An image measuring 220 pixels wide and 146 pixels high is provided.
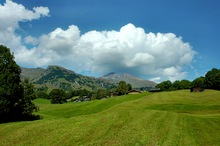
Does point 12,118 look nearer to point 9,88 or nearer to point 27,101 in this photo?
point 27,101

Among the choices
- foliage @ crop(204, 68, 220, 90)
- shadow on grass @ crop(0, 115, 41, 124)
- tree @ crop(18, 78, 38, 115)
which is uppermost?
foliage @ crop(204, 68, 220, 90)

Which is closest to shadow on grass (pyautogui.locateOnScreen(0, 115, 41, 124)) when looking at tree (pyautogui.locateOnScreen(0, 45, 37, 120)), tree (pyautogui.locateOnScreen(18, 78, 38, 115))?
tree (pyautogui.locateOnScreen(0, 45, 37, 120))

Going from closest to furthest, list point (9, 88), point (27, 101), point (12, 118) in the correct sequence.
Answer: point (9, 88) → point (12, 118) → point (27, 101)

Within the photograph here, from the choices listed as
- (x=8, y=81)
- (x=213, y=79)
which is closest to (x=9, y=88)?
(x=8, y=81)

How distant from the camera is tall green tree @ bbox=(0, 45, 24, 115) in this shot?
43.0 meters

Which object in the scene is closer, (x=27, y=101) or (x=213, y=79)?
(x=27, y=101)

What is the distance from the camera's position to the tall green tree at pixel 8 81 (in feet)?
141

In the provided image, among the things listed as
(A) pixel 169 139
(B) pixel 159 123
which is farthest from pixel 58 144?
(B) pixel 159 123

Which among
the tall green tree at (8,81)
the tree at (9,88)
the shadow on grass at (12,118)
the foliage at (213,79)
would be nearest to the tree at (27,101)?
the tree at (9,88)

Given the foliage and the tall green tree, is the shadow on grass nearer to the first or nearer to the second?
the tall green tree

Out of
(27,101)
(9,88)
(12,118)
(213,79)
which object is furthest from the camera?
(213,79)

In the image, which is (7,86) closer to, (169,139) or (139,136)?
(139,136)

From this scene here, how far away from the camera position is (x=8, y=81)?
43969 mm

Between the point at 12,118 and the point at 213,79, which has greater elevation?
the point at 213,79
